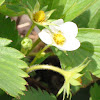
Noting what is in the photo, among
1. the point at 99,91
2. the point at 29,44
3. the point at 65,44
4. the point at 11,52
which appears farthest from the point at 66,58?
the point at 99,91

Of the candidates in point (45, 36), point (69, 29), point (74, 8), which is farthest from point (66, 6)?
point (45, 36)

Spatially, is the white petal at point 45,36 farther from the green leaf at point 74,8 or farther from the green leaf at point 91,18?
the green leaf at point 91,18

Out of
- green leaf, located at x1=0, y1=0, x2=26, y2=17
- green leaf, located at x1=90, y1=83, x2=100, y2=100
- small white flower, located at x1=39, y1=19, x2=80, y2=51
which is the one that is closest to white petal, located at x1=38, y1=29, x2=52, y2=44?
small white flower, located at x1=39, y1=19, x2=80, y2=51

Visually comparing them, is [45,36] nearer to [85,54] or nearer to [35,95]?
[85,54]

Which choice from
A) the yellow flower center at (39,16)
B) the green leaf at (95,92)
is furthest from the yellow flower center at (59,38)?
the green leaf at (95,92)

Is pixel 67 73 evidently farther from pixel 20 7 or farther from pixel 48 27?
pixel 20 7

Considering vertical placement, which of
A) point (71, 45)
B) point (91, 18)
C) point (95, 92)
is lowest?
point (95, 92)

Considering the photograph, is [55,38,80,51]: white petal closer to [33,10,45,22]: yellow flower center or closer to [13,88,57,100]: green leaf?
[33,10,45,22]: yellow flower center
